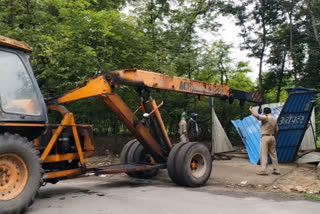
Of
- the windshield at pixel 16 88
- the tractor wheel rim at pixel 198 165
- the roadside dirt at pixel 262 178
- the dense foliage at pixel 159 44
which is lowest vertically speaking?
the roadside dirt at pixel 262 178

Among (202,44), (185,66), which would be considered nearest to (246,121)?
(185,66)

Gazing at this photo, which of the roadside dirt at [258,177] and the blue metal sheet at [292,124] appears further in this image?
the blue metal sheet at [292,124]

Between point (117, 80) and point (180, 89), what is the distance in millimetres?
1877

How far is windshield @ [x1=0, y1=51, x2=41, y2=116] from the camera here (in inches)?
207

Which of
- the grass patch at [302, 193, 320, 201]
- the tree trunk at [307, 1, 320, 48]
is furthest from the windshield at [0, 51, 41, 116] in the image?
the tree trunk at [307, 1, 320, 48]

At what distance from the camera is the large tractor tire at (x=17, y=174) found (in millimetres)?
4809

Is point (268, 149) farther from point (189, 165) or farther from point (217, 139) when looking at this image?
point (217, 139)

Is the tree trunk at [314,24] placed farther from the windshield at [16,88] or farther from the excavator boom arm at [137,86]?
the windshield at [16,88]

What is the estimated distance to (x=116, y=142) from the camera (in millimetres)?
15328

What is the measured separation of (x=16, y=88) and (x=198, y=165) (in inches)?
181

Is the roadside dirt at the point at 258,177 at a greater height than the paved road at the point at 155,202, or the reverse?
the paved road at the point at 155,202

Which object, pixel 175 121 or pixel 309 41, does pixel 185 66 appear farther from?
pixel 309 41

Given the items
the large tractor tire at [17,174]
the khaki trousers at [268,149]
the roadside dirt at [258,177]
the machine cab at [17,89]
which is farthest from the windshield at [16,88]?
the khaki trousers at [268,149]

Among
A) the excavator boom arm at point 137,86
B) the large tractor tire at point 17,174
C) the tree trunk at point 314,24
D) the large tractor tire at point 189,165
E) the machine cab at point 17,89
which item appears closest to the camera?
the large tractor tire at point 17,174
